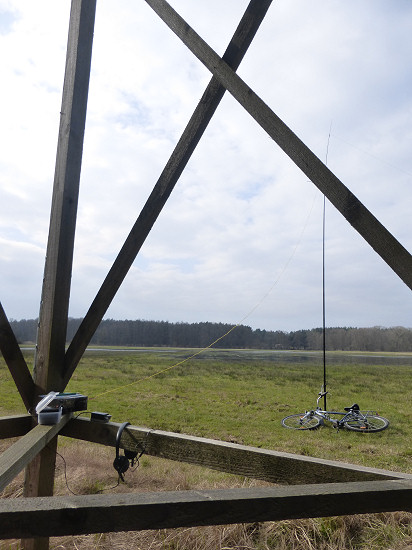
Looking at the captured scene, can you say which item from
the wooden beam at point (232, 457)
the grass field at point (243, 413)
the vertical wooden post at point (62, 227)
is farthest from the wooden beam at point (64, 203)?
the grass field at point (243, 413)

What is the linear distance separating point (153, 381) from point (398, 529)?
11.0m

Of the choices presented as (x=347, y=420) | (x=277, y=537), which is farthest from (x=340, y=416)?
(x=277, y=537)

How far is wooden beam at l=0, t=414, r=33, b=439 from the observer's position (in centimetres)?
231

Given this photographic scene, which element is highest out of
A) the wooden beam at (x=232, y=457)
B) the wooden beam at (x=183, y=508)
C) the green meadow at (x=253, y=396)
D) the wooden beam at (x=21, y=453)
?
the wooden beam at (x=183, y=508)

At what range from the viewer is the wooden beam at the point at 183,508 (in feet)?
3.28

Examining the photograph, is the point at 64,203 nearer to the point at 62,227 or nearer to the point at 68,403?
the point at 62,227

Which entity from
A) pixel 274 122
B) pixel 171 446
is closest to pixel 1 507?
pixel 171 446

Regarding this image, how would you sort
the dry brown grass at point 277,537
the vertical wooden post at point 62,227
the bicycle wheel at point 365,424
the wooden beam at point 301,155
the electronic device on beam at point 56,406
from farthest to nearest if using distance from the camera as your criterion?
the bicycle wheel at point 365,424, the dry brown grass at point 277,537, the vertical wooden post at point 62,227, the electronic device on beam at point 56,406, the wooden beam at point 301,155

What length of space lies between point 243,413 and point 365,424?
3158 mm

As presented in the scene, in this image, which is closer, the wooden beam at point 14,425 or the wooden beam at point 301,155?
the wooden beam at point 301,155

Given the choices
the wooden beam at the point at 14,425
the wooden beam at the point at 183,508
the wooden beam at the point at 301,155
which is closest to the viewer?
the wooden beam at the point at 183,508

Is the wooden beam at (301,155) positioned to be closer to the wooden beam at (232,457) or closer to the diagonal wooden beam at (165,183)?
the diagonal wooden beam at (165,183)

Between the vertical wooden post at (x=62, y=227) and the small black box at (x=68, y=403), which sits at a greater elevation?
the vertical wooden post at (x=62, y=227)

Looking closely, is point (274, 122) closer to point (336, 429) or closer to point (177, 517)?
point (177, 517)
